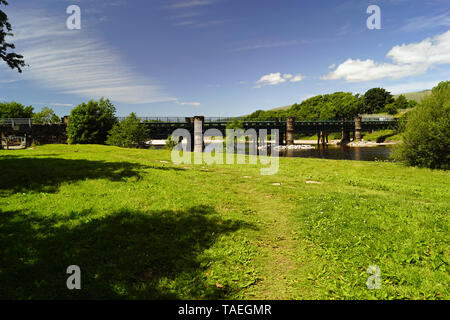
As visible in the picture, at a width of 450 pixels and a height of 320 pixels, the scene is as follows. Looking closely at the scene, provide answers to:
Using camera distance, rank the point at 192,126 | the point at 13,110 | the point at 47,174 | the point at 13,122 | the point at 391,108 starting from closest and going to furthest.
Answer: the point at 47,174 → the point at 13,122 → the point at 192,126 → the point at 13,110 → the point at 391,108

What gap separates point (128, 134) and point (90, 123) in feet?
34.0

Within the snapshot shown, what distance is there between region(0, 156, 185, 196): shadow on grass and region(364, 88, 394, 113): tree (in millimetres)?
187611

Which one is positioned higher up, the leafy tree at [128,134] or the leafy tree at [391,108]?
the leafy tree at [391,108]

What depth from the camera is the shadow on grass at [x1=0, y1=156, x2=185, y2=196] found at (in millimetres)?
12750

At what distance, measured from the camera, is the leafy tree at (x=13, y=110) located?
99.1m

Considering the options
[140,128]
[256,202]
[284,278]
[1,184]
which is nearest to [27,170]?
[1,184]

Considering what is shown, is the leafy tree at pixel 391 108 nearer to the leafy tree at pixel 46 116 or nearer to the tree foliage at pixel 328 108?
the tree foliage at pixel 328 108

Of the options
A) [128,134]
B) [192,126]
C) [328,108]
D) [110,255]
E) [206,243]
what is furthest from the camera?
[328,108]

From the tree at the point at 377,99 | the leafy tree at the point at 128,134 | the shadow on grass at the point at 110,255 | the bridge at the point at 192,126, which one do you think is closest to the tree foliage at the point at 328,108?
the tree at the point at 377,99

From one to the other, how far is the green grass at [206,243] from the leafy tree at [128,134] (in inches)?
1730

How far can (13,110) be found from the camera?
102 metres

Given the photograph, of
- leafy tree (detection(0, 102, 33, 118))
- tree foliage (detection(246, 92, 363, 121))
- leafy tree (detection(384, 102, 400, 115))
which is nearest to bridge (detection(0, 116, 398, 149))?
tree foliage (detection(246, 92, 363, 121))

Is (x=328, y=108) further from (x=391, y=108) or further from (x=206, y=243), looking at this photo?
(x=206, y=243)

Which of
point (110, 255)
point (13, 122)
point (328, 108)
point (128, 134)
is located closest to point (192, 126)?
point (128, 134)
